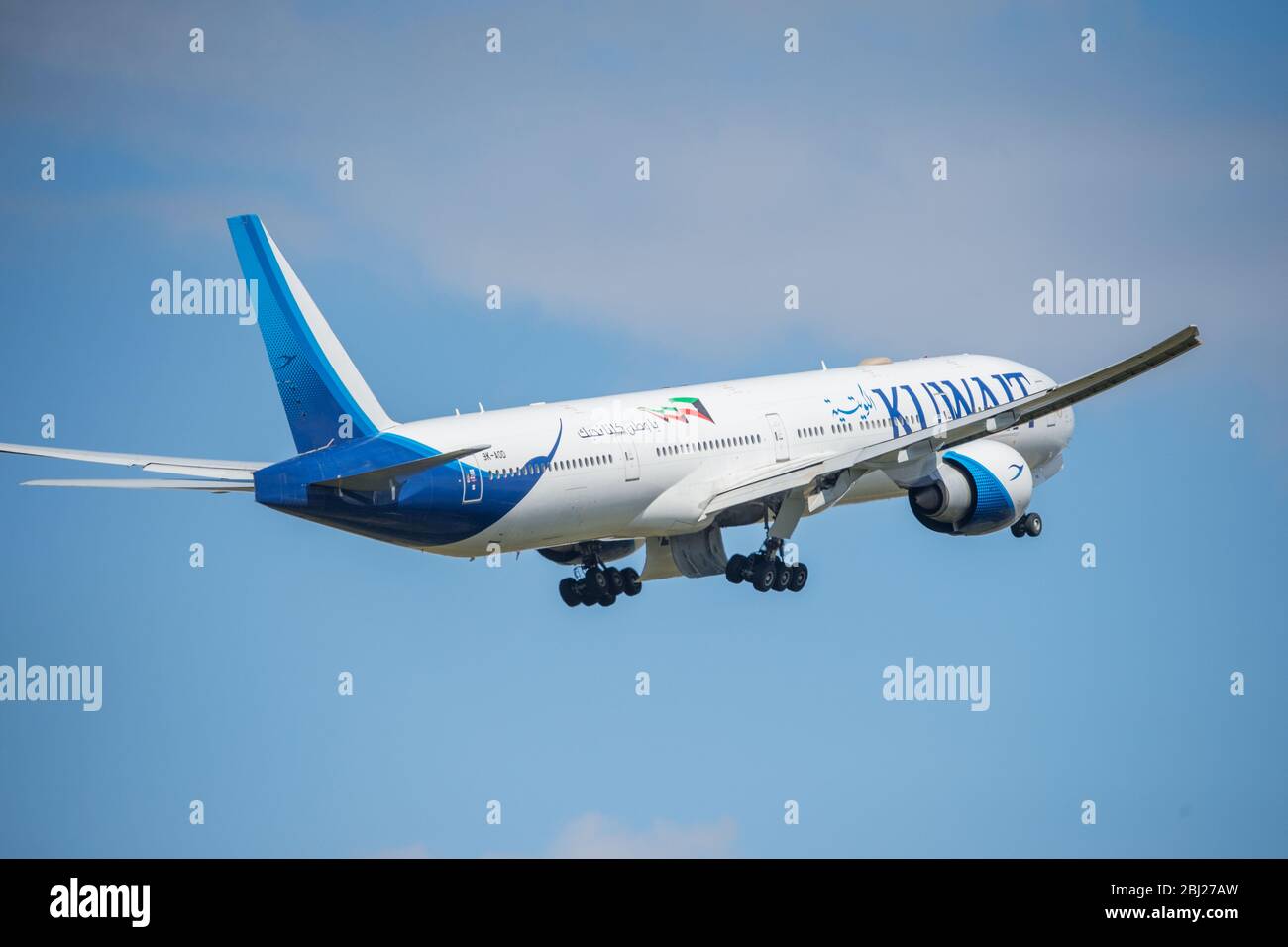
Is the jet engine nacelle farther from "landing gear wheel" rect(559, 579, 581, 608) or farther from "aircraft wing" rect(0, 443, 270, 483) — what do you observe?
"aircraft wing" rect(0, 443, 270, 483)

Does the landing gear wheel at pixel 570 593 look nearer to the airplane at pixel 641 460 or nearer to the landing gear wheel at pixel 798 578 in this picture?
the airplane at pixel 641 460

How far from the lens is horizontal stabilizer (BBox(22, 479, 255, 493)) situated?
198 feet

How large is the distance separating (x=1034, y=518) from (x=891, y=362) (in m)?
5.80

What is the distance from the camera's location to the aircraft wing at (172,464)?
62.4m

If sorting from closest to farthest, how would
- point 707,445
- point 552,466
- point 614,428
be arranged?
point 552,466
point 614,428
point 707,445

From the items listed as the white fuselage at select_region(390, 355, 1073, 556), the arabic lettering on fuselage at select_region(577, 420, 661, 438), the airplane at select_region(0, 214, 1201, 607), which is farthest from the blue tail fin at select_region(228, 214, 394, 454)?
the arabic lettering on fuselage at select_region(577, 420, 661, 438)

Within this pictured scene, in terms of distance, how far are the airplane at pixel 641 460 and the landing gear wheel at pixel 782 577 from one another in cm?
7

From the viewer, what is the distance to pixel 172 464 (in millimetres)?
64000

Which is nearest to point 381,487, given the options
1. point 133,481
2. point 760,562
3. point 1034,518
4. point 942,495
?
point 133,481

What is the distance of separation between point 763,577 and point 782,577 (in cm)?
51

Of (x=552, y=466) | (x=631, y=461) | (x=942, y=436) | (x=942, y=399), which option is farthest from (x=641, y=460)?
A: (x=942, y=399)

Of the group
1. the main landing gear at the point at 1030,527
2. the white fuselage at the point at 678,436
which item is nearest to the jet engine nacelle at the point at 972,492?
the white fuselage at the point at 678,436

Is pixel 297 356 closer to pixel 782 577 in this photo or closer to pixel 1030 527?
pixel 782 577

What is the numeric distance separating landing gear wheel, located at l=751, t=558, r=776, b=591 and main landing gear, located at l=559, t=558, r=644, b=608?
336 centimetres
